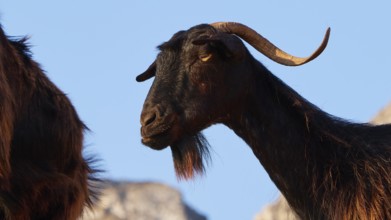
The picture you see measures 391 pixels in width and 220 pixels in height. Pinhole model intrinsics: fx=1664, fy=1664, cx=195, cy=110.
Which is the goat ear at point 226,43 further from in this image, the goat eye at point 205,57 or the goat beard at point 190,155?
the goat beard at point 190,155

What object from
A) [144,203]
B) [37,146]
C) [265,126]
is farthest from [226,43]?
[144,203]

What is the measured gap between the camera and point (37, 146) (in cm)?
1507

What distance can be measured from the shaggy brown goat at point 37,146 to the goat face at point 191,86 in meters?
1.45

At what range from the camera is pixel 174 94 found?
13844 mm

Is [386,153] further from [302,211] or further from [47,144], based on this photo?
[47,144]

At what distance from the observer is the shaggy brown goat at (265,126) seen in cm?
1382

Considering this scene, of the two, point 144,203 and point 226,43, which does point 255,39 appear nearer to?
point 226,43

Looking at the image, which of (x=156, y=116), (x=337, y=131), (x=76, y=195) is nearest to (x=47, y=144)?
(x=76, y=195)

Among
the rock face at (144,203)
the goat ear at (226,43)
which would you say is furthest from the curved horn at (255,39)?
the rock face at (144,203)

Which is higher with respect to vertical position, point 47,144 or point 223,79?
point 223,79

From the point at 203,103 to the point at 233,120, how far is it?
1.27 ft

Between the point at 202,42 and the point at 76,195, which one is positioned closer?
the point at 202,42

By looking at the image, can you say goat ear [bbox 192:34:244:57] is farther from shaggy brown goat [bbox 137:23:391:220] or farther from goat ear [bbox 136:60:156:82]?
goat ear [bbox 136:60:156:82]

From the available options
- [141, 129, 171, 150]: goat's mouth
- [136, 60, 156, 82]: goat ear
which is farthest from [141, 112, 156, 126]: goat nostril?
[136, 60, 156, 82]: goat ear
